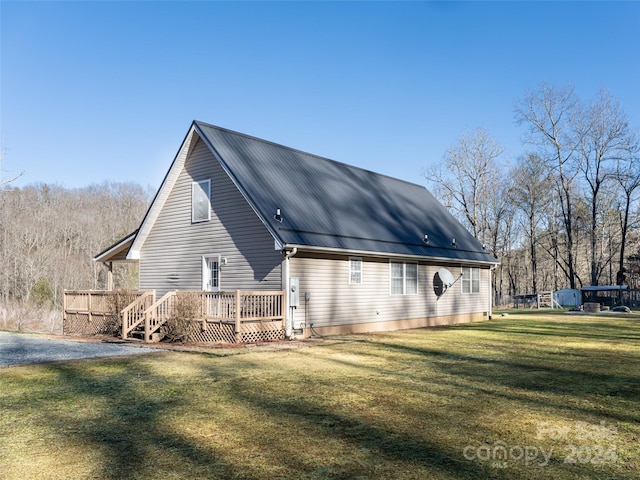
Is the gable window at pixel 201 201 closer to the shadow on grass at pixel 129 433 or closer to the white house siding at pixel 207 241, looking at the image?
the white house siding at pixel 207 241

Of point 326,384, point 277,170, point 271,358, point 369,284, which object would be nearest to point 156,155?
point 277,170

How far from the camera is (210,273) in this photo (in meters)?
18.1

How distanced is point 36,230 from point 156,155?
20149 millimetres

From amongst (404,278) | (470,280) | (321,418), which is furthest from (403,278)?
(321,418)

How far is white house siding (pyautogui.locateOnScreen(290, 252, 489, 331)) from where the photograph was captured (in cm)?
1647

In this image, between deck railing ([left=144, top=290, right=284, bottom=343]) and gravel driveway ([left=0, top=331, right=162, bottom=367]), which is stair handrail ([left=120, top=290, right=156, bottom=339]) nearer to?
deck railing ([left=144, top=290, right=284, bottom=343])

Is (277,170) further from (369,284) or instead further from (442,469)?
(442,469)

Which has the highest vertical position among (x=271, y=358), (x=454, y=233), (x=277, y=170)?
(x=277, y=170)

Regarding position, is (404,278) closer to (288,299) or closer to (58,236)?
(288,299)

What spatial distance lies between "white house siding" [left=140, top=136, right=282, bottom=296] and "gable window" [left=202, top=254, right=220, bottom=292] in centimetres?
21

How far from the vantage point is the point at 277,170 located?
19.1 m

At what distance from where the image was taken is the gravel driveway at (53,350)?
39.2 feet

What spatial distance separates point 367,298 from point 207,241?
19.4 ft

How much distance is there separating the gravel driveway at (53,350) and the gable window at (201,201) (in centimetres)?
534
